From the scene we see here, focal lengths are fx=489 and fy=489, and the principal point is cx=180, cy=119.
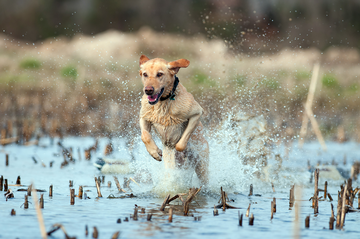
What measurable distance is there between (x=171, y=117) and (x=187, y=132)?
29 centimetres

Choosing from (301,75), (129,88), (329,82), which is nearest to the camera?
(129,88)

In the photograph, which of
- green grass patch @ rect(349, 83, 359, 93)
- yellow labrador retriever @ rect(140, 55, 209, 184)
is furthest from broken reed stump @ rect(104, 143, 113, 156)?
green grass patch @ rect(349, 83, 359, 93)

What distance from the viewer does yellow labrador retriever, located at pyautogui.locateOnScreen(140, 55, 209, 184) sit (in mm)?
6188

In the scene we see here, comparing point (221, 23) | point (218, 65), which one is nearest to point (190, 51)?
point (218, 65)

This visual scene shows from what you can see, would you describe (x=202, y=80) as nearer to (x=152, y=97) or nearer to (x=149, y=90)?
(x=152, y=97)

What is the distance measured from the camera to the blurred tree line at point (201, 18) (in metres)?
23.0

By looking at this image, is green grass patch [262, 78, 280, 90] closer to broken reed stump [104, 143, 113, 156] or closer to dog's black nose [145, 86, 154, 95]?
broken reed stump [104, 143, 113, 156]

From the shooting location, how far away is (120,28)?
25.0 meters

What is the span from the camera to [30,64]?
18.1m

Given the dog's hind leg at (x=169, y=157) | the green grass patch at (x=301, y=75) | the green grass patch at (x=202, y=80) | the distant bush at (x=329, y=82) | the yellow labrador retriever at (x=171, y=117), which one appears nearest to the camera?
the yellow labrador retriever at (x=171, y=117)

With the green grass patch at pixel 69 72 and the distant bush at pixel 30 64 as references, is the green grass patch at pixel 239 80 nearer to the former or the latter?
the green grass patch at pixel 69 72

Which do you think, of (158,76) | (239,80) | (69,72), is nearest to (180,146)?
(158,76)

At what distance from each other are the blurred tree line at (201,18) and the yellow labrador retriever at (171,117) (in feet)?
49.5

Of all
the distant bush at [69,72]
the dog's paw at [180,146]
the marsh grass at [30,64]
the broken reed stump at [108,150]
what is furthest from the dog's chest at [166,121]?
the marsh grass at [30,64]
